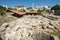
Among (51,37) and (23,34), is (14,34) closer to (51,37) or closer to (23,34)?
(23,34)

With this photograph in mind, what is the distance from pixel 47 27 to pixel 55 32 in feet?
6.54

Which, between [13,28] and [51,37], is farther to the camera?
[13,28]

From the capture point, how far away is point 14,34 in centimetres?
1945

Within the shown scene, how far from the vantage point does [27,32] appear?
1986 centimetres

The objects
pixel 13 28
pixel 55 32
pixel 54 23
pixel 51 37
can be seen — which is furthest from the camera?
pixel 54 23

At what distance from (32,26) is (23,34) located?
2382mm

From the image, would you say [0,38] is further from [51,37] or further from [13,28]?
[51,37]

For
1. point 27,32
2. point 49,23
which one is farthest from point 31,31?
point 49,23

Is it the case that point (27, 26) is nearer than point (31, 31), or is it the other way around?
point (31, 31)

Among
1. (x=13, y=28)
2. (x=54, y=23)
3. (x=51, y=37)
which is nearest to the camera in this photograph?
(x=51, y=37)

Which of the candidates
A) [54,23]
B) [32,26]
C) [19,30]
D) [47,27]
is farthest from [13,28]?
[54,23]

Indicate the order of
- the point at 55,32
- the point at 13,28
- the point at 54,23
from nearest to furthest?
the point at 55,32 < the point at 13,28 < the point at 54,23

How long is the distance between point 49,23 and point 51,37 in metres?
5.25

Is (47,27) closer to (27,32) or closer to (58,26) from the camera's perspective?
(58,26)
